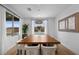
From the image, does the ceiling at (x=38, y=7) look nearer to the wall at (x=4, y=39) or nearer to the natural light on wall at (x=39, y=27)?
the wall at (x=4, y=39)

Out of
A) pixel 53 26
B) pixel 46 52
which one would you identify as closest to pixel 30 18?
pixel 53 26

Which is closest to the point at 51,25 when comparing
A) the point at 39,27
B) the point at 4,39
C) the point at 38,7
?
the point at 39,27

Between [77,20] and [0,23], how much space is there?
2533 millimetres

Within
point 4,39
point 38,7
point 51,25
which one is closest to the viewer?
point 4,39

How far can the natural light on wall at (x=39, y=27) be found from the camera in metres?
8.07

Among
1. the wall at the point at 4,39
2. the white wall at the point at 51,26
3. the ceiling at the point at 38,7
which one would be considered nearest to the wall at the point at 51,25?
the white wall at the point at 51,26

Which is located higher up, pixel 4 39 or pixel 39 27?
pixel 39 27

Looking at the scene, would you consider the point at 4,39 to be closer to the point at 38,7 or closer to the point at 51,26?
the point at 38,7

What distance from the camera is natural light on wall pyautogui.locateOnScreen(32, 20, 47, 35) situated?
807 cm

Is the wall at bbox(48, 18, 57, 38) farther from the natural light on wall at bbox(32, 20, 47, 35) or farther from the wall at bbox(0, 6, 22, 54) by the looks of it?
the wall at bbox(0, 6, 22, 54)

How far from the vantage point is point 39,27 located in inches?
322

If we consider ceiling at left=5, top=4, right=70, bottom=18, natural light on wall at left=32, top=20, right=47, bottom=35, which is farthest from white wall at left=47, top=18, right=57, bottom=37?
ceiling at left=5, top=4, right=70, bottom=18
